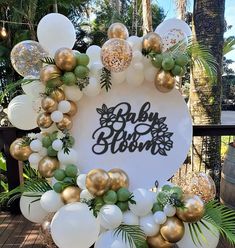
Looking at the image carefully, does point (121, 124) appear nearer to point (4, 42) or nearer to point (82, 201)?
point (82, 201)

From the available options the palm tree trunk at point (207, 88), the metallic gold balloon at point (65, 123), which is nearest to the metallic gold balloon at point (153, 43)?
the metallic gold balloon at point (65, 123)

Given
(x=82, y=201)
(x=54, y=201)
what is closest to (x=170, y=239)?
(x=82, y=201)

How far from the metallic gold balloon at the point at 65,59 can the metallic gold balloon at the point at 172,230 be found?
91cm

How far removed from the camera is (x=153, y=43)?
1.54m

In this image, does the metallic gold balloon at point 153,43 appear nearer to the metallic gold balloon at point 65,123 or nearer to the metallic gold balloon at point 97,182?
the metallic gold balloon at point 65,123

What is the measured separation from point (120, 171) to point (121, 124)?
0.88 feet

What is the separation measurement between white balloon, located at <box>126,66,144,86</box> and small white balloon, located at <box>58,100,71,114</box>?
35 centimetres

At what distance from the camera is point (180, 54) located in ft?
5.21

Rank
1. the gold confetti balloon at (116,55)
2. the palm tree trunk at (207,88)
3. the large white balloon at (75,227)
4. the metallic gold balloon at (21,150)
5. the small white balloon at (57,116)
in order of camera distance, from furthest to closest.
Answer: the palm tree trunk at (207,88) < the metallic gold balloon at (21,150) < the small white balloon at (57,116) < the gold confetti balloon at (116,55) < the large white balloon at (75,227)

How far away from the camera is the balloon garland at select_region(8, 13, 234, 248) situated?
55.4 inches

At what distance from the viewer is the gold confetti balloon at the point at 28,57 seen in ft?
5.43

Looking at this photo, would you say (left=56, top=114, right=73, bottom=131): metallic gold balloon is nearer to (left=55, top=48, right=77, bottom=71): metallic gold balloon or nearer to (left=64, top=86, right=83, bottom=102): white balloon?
(left=64, top=86, right=83, bottom=102): white balloon

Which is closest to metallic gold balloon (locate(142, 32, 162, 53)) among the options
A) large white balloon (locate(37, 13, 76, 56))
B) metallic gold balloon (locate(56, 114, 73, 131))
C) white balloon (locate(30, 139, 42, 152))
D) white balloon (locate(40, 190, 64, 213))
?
large white balloon (locate(37, 13, 76, 56))

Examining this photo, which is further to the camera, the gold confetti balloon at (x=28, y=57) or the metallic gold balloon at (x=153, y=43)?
the gold confetti balloon at (x=28, y=57)
